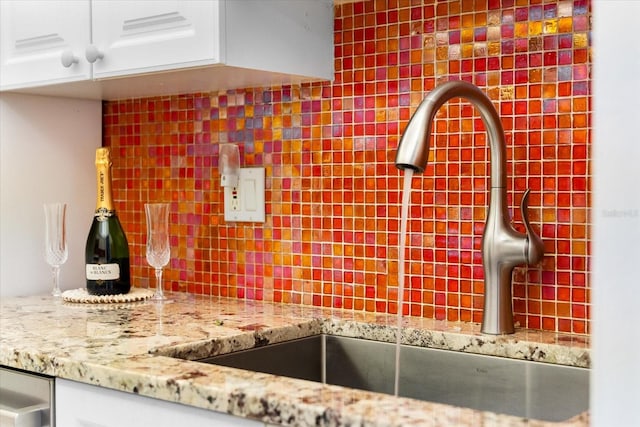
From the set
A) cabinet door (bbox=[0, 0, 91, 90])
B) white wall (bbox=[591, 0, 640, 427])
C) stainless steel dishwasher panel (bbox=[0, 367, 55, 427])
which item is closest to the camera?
white wall (bbox=[591, 0, 640, 427])

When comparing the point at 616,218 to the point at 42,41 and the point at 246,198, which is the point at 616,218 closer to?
the point at 246,198

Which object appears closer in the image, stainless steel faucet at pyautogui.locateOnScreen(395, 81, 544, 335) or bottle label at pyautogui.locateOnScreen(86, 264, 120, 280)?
stainless steel faucet at pyautogui.locateOnScreen(395, 81, 544, 335)

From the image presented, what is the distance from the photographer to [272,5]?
1.81 metres

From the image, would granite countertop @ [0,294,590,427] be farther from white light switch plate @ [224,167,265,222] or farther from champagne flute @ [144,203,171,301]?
white light switch plate @ [224,167,265,222]

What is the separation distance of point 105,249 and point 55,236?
15cm

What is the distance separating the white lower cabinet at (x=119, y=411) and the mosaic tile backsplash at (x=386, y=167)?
65 centimetres

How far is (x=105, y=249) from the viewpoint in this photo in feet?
6.95

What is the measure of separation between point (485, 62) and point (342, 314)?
573 millimetres

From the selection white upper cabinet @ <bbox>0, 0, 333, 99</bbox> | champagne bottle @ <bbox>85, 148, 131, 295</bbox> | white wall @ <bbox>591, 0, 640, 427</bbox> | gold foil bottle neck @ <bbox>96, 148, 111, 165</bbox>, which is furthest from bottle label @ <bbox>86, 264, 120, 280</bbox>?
white wall @ <bbox>591, 0, 640, 427</bbox>

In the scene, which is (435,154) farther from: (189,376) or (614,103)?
(614,103)

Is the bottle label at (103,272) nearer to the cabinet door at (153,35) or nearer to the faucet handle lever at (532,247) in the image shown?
the cabinet door at (153,35)

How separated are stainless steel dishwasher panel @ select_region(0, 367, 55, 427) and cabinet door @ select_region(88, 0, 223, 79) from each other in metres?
0.63

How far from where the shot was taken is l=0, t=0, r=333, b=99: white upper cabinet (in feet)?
→ 5.68

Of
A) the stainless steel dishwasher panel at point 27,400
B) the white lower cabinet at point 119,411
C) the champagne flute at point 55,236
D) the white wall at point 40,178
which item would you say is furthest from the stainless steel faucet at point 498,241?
the white wall at point 40,178
